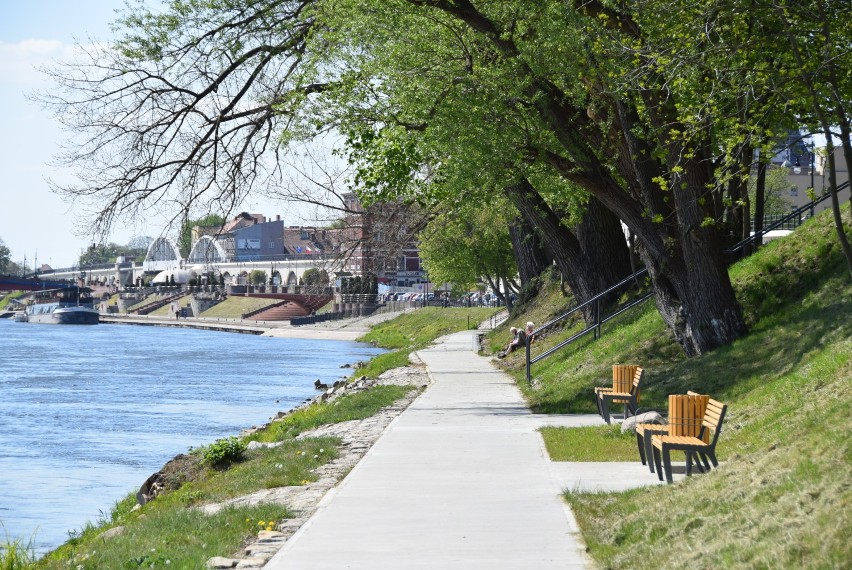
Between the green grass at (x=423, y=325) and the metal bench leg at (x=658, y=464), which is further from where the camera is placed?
the green grass at (x=423, y=325)

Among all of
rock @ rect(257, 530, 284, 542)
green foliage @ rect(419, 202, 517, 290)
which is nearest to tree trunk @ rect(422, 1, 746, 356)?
rock @ rect(257, 530, 284, 542)

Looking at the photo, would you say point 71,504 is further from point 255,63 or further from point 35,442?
point 255,63

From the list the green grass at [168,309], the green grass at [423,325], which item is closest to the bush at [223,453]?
the green grass at [423,325]

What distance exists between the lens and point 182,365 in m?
60.2

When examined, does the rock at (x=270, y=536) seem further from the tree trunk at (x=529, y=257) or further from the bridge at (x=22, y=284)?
the bridge at (x=22, y=284)

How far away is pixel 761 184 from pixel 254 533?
60.9 feet

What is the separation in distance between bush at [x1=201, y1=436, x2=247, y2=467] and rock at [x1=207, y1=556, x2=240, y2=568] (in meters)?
8.58

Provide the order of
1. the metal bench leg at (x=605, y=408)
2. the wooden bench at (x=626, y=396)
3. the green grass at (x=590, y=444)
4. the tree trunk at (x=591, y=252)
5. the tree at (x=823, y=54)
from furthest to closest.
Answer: the tree trunk at (x=591, y=252), the metal bench leg at (x=605, y=408), the wooden bench at (x=626, y=396), the green grass at (x=590, y=444), the tree at (x=823, y=54)

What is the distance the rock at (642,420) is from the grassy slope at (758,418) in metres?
0.42

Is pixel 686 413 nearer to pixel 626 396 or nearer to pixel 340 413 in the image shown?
pixel 626 396

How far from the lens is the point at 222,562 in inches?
358

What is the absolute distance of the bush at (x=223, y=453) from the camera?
17.7 meters

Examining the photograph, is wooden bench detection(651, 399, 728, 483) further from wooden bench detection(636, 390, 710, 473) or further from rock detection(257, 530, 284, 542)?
rock detection(257, 530, 284, 542)

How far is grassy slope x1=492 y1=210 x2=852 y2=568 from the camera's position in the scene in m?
7.97
